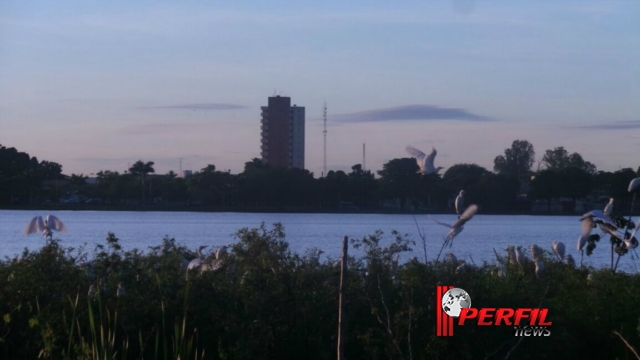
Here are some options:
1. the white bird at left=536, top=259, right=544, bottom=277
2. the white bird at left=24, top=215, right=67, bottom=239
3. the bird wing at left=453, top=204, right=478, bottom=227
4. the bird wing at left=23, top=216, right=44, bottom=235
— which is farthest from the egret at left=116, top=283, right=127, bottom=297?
the white bird at left=536, top=259, right=544, bottom=277

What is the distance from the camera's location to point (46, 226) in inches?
407

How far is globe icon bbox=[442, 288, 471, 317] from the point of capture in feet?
28.3

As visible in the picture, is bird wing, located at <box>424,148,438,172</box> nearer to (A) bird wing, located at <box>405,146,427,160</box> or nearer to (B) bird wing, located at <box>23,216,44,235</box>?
(A) bird wing, located at <box>405,146,427,160</box>

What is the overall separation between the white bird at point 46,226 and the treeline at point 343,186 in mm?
8446

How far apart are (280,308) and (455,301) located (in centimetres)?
184

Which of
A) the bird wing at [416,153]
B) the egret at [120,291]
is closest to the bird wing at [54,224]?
the egret at [120,291]

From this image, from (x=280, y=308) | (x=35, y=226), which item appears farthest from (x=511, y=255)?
(x=35, y=226)

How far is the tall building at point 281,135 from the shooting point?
86562mm

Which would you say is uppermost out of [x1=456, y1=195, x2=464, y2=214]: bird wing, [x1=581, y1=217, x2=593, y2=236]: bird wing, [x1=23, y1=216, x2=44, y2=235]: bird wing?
[x1=456, y1=195, x2=464, y2=214]: bird wing

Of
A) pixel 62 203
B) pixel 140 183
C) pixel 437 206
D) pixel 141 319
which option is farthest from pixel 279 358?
pixel 140 183

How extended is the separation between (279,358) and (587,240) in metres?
5.12

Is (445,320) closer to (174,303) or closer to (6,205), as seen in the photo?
(174,303)

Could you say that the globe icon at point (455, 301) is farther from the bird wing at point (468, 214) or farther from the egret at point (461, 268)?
the bird wing at point (468, 214)

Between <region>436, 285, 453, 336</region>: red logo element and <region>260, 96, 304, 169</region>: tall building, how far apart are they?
252ft
